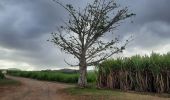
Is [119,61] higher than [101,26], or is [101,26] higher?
[101,26]

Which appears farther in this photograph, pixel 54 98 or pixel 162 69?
pixel 162 69

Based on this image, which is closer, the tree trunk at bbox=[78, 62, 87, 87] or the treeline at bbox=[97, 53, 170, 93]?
the treeline at bbox=[97, 53, 170, 93]

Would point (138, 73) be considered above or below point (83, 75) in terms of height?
above

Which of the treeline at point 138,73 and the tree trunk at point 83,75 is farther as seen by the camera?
the tree trunk at point 83,75

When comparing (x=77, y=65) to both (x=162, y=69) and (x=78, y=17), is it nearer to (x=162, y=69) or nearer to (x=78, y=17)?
(x=78, y=17)

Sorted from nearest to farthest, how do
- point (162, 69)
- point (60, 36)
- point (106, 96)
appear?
point (106, 96), point (162, 69), point (60, 36)

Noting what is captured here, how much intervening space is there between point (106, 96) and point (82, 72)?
6.47 metres

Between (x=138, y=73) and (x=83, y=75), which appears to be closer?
(x=138, y=73)

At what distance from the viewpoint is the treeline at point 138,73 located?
2623 centimetres

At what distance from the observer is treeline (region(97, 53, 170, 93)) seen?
86.1ft

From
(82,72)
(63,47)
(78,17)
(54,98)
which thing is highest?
(78,17)

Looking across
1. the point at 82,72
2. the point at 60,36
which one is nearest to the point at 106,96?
the point at 82,72

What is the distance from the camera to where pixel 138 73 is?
27.5m

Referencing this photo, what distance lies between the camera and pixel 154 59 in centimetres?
2727
